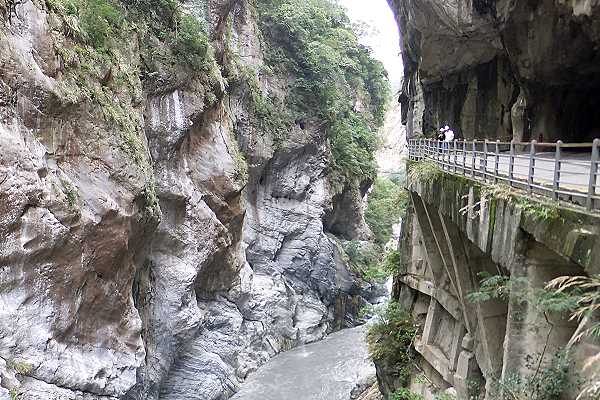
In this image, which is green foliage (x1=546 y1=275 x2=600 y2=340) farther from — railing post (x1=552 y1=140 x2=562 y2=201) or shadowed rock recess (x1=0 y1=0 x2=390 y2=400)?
shadowed rock recess (x1=0 y1=0 x2=390 y2=400)

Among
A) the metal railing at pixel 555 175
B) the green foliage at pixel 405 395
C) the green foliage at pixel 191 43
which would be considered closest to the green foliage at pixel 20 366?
the green foliage at pixel 405 395

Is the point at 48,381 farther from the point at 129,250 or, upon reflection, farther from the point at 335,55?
the point at 335,55

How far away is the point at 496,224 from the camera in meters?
6.82

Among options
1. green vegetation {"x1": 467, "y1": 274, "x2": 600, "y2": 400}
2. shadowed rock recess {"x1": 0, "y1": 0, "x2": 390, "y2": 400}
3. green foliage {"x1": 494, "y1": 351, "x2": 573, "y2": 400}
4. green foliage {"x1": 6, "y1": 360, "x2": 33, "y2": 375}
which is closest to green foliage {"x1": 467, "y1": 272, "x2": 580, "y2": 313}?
green vegetation {"x1": 467, "y1": 274, "x2": 600, "y2": 400}

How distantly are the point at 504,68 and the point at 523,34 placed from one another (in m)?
4.11

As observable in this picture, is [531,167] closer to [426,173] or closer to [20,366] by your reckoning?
[426,173]

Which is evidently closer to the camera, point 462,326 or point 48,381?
point 48,381

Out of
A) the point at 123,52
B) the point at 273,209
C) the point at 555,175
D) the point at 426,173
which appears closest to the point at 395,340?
the point at 426,173

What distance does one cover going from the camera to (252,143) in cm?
2525

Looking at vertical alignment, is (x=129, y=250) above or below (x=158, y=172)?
below

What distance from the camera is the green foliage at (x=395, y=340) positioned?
14.4m

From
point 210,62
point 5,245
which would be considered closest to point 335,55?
point 210,62

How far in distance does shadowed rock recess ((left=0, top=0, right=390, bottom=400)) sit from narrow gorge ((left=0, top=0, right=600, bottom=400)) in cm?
6

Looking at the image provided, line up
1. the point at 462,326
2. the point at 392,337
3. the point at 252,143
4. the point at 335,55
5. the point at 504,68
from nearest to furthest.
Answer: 1. the point at 462,326
2. the point at 392,337
3. the point at 504,68
4. the point at 252,143
5. the point at 335,55
